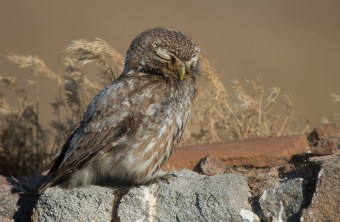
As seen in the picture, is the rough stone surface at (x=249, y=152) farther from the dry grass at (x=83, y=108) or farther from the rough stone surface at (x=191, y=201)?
the dry grass at (x=83, y=108)

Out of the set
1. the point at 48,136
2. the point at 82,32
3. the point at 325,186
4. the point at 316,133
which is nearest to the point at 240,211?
the point at 325,186

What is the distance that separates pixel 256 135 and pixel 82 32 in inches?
403

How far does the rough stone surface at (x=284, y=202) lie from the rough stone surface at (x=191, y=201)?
0.34 feet

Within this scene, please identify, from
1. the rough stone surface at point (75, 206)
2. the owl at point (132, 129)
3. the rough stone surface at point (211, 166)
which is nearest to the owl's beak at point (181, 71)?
the owl at point (132, 129)

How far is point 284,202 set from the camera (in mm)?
5305

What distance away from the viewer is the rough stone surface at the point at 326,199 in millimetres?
5129

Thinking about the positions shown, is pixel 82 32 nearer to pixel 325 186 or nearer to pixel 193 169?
pixel 193 169

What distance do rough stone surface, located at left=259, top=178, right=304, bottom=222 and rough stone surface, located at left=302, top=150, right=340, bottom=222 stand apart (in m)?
0.12

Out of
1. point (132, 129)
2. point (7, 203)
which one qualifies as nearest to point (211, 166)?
point (132, 129)

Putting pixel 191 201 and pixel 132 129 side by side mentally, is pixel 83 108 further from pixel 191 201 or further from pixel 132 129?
pixel 191 201

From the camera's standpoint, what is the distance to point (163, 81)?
625cm

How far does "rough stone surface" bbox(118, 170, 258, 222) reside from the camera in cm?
532

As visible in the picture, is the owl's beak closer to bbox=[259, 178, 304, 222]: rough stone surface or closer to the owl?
the owl

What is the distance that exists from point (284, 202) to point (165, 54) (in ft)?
5.07
